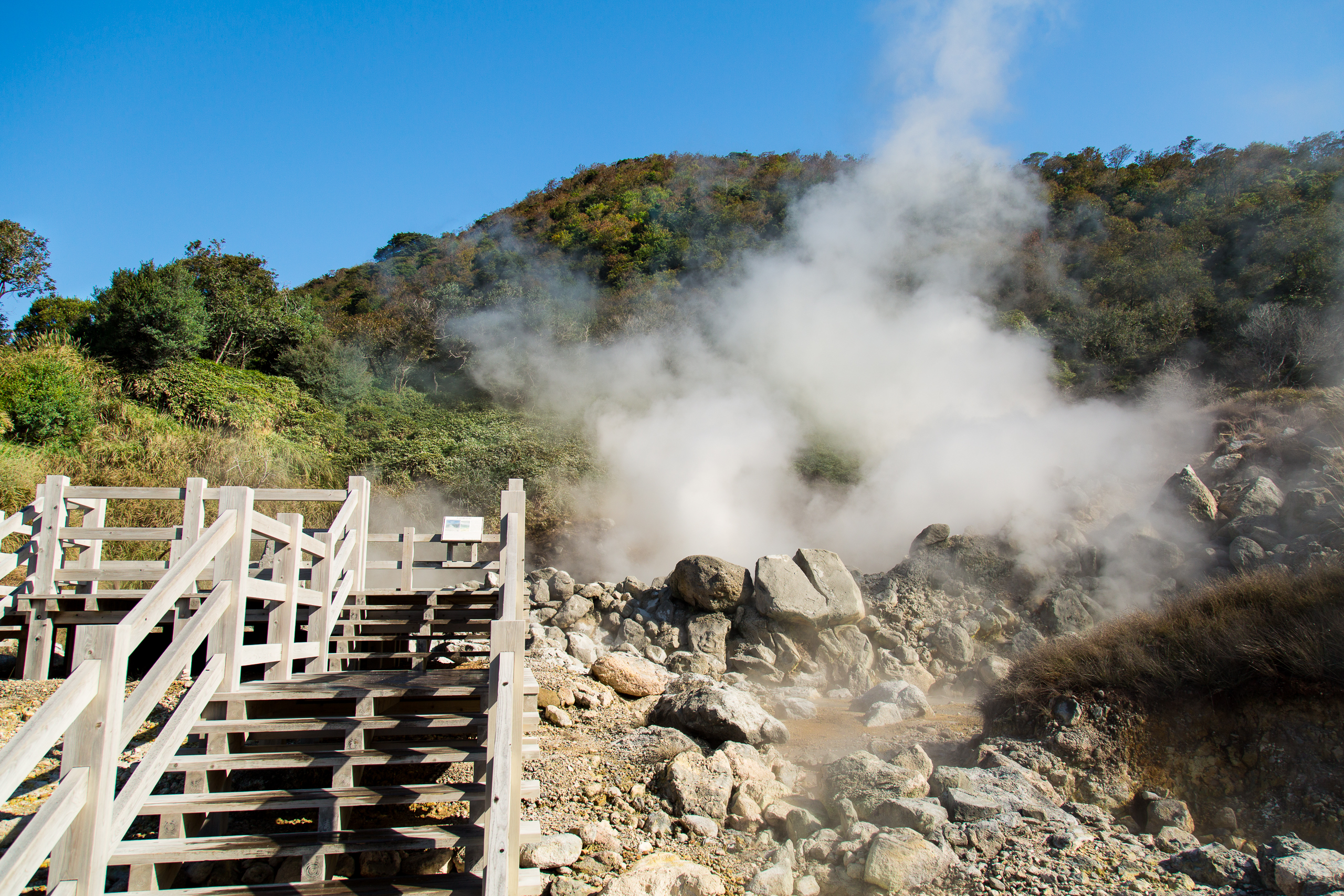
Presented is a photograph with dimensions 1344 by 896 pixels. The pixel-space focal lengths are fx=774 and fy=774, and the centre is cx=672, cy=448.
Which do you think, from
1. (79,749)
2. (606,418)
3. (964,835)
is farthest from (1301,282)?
(79,749)

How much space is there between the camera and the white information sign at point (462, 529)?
26.1ft

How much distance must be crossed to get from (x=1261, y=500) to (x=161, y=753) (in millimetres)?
14419

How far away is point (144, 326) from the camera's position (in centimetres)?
2016

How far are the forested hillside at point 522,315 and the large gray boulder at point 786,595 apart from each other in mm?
8590

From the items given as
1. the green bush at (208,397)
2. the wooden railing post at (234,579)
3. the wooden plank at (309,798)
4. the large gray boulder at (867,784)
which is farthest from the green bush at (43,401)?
the large gray boulder at (867,784)

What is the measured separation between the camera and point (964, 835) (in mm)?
4750

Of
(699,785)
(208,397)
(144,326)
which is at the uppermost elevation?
(144,326)

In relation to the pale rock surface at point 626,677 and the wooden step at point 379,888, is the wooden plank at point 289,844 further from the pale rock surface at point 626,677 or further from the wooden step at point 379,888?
Answer: the pale rock surface at point 626,677

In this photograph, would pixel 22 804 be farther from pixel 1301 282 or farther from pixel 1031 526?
pixel 1301 282

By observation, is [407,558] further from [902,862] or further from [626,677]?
[902,862]

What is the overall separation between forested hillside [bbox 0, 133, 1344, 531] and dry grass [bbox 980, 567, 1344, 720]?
13.6 metres

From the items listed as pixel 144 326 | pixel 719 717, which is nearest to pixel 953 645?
pixel 719 717

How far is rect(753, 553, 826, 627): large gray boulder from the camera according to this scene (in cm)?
1136

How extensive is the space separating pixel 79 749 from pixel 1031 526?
1364 cm
